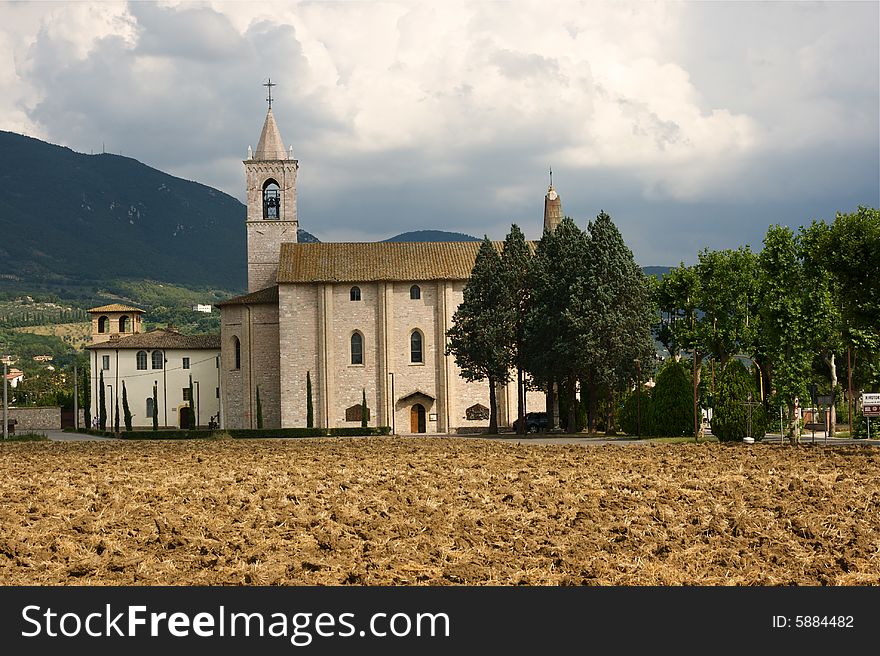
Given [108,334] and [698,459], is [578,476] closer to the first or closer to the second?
[698,459]

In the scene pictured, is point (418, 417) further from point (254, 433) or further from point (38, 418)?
point (38, 418)

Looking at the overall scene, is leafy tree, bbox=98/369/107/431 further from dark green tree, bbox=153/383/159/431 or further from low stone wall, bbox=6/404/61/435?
low stone wall, bbox=6/404/61/435

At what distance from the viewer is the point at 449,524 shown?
18.5 meters

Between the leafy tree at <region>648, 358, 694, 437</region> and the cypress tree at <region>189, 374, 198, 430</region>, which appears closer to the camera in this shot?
the leafy tree at <region>648, 358, 694, 437</region>

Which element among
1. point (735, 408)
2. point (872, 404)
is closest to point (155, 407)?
point (735, 408)

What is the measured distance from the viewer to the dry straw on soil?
48.3ft

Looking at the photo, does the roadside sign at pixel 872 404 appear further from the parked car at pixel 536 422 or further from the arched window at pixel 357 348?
the arched window at pixel 357 348

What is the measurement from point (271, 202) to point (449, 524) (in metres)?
73.4

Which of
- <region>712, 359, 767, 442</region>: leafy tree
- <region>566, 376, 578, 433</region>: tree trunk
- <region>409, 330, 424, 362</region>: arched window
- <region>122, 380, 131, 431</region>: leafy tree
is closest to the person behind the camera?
<region>712, 359, 767, 442</region>: leafy tree

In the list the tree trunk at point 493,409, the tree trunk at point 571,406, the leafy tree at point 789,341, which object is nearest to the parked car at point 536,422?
the tree trunk at point 493,409

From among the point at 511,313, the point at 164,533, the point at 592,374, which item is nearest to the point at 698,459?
the point at 164,533

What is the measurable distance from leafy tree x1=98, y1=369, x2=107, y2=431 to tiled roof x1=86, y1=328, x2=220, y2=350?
2.60 metres

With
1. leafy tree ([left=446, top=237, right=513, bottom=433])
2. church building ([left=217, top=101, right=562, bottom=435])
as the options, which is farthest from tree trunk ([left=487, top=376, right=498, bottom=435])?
church building ([left=217, top=101, right=562, bottom=435])

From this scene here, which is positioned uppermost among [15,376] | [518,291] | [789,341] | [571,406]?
[518,291]
